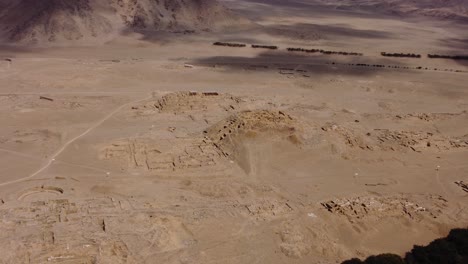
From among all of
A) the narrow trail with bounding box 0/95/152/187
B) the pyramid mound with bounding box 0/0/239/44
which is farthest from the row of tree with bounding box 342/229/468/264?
the pyramid mound with bounding box 0/0/239/44

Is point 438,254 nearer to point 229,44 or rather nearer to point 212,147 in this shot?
point 212,147

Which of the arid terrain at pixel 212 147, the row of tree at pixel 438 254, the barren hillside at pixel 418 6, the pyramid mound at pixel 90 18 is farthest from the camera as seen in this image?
the barren hillside at pixel 418 6

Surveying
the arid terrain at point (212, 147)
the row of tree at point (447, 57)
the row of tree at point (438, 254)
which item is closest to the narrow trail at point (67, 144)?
Answer: the arid terrain at point (212, 147)

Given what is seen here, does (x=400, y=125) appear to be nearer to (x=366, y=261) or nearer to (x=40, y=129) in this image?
(x=366, y=261)

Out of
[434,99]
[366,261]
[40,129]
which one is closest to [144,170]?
[40,129]

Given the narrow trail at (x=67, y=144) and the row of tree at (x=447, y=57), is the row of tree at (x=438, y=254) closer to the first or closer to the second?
the narrow trail at (x=67, y=144)

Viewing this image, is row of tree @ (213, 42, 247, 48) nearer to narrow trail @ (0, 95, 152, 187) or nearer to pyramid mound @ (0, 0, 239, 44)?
pyramid mound @ (0, 0, 239, 44)
